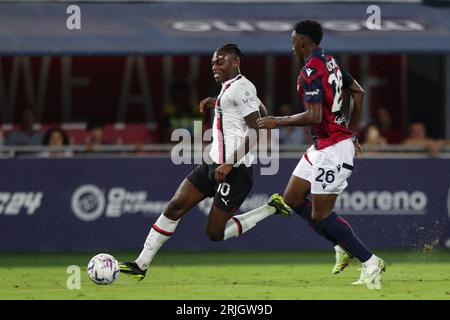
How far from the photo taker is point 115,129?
19922mm

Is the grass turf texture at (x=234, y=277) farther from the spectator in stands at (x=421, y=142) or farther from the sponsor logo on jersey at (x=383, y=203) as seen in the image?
the spectator in stands at (x=421, y=142)

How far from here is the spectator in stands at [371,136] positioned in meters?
16.7

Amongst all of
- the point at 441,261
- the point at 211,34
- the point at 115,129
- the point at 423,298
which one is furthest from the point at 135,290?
the point at 115,129

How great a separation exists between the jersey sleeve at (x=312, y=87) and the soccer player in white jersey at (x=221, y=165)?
2.54 feet

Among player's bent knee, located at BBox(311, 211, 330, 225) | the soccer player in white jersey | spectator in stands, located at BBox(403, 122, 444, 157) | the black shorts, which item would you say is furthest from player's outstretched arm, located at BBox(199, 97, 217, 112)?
spectator in stands, located at BBox(403, 122, 444, 157)

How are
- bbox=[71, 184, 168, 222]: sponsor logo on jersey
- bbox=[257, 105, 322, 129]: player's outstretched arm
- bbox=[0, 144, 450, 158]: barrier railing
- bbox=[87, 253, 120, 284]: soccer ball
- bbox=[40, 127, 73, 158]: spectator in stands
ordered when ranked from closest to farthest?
bbox=[257, 105, 322, 129]: player's outstretched arm < bbox=[87, 253, 120, 284]: soccer ball < bbox=[71, 184, 168, 222]: sponsor logo on jersey < bbox=[0, 144, 450, 158]: barrier railing < bbox=[40, 127, 73, 158]: spectator in stands

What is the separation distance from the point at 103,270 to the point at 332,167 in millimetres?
2115

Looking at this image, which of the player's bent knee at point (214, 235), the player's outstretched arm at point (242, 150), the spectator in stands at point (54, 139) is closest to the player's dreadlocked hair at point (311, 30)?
the player's outstretched arm at point (242, 150)

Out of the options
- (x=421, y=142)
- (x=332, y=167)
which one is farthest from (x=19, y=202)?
(x=332, y=167)

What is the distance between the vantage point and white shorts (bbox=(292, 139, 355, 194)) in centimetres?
1084

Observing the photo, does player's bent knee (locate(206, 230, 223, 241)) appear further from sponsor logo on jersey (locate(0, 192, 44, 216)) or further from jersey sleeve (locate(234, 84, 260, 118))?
sponsor logo on jersey (locate(0, 192, 44, 216))

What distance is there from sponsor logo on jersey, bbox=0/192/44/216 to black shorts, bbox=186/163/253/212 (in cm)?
422

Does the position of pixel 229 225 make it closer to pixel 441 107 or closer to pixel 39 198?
pixel 39 198

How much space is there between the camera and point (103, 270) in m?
11.1
